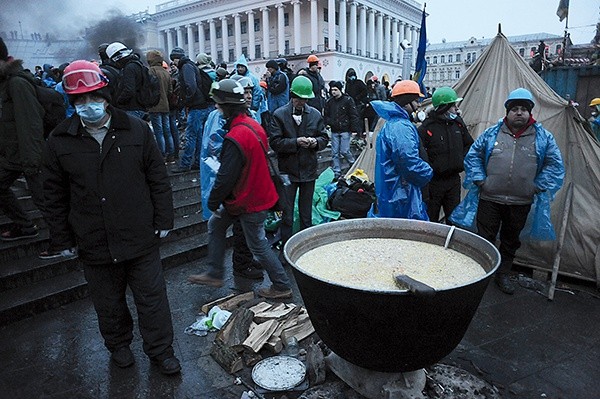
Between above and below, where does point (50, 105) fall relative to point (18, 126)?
above

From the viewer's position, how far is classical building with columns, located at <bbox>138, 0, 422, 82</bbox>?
56.0 m

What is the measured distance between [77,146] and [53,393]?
178cm

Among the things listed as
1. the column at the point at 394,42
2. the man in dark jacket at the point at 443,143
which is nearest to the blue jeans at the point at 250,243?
the man in dark jacket at the point at 443,143

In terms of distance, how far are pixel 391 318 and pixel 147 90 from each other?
582 cm

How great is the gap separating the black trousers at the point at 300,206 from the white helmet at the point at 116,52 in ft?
11.2

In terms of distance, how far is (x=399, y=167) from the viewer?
13.6ft

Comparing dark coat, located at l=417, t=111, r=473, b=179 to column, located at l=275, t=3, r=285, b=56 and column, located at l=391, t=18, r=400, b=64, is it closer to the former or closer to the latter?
column, located at l=275, t=3, r=285, b=56

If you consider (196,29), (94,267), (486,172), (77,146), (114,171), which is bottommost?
(94,267)

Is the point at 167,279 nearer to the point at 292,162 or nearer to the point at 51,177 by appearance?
the point at 292,162

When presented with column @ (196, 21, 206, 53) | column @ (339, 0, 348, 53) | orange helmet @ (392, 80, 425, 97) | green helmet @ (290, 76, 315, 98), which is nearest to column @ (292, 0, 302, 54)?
column @ (339, 0, 348, 53)

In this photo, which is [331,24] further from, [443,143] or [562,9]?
[443,143]

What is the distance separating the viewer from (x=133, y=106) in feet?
21.8

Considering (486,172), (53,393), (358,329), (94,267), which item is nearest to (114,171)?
(94,267)

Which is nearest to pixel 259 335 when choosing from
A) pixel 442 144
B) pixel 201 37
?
pixel 442 144
